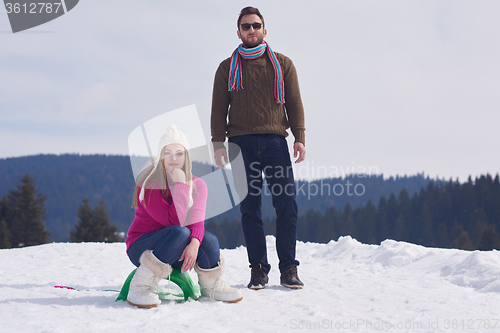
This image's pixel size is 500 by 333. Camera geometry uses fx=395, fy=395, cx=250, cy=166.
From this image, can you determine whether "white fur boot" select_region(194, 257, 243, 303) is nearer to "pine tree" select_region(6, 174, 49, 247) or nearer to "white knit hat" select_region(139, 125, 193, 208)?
"white knit hat" select_region(139, 125, 193, 208)

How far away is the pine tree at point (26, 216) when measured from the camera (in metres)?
35.1

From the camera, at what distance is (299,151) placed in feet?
11.9

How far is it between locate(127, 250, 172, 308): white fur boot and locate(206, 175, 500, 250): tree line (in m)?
53.9

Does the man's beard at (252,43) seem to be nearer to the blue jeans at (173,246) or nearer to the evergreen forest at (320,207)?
the evergreen forest at (320,207)

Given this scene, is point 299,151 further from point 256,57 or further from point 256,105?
point 256,57

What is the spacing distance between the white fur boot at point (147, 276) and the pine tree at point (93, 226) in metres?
36.5

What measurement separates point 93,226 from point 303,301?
1482 inches

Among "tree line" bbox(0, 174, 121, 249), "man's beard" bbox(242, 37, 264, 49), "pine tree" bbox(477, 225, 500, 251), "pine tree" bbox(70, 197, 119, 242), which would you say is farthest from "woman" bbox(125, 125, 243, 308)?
"pine tree" bbox(477, 225, 500, 251)

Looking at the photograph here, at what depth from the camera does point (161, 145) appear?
2.83m

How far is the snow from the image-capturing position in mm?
2328

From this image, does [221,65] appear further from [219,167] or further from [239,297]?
[239,297]

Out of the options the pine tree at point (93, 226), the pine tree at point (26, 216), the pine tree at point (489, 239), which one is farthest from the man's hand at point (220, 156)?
the pine tree at point (489, 239)

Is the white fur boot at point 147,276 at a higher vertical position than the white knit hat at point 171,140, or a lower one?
lower

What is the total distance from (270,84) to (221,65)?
516mm
